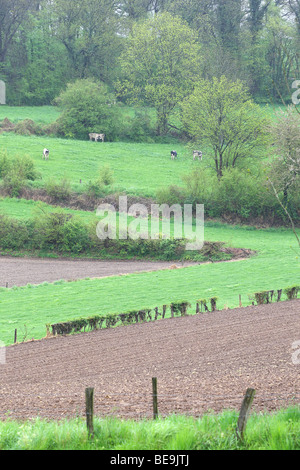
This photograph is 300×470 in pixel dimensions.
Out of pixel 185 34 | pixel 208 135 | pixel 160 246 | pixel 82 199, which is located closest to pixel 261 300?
pixel 160 246

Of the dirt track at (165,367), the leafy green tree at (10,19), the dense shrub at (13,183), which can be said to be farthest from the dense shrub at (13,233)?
the leafy green tree at (10,19)

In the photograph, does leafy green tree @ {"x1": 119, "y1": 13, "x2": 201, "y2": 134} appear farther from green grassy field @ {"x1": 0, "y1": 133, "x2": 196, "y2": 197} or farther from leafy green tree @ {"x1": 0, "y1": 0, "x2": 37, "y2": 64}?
leafy green tree @ {"x1": 0, "y1": 0, "x2": 37, "y2": 64}

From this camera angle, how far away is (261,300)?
27.7 metres

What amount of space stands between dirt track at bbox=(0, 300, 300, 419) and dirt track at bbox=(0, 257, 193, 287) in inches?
503

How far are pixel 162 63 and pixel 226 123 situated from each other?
23.8 metres

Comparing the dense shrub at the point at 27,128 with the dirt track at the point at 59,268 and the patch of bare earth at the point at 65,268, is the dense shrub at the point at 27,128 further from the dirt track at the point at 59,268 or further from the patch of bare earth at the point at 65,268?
the dirt track at the point at 59,268

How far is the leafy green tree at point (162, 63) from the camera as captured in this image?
75.0m

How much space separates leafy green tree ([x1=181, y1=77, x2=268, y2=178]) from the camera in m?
55.6

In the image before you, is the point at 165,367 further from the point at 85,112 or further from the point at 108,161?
the point at 85,112

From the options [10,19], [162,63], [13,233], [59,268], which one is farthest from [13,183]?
[10,19]

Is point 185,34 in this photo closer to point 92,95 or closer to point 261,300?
point 92,95

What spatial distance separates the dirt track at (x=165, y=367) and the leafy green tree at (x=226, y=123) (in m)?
30.8

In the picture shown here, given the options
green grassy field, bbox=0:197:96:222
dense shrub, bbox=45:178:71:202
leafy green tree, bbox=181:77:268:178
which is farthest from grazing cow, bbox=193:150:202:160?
green grassy field, bbox=0:197:96:222

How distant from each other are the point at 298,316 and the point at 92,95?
54.8 meters
